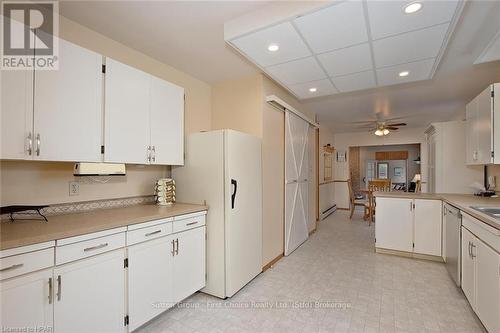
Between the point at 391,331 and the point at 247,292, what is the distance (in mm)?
1376

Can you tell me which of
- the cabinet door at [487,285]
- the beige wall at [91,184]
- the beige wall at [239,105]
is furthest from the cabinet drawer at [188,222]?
the cabinet door at [487,285]

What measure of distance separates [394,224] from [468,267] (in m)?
1.43

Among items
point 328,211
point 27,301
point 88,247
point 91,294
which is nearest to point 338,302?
point 91,294

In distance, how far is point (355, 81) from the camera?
313cm

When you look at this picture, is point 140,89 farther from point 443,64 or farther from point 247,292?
point 443,64

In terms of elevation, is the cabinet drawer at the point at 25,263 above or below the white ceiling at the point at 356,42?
below

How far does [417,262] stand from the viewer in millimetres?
3385

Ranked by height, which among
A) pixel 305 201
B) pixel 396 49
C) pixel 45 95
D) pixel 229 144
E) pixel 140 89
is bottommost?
pixel 305 201

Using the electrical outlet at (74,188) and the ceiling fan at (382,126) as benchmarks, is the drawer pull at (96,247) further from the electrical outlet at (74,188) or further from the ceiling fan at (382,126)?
the ceiling fan at (382,126)

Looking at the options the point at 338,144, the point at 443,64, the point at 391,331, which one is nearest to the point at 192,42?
the point at 443,64

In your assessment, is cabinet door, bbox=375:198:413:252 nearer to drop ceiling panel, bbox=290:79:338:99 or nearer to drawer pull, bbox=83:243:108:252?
drop ceiling panel, bbox=290:79:338:99

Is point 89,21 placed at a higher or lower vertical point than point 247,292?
higher

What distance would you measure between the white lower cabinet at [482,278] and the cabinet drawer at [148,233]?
2571 millimetres

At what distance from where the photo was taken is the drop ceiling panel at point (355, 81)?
294 cm
